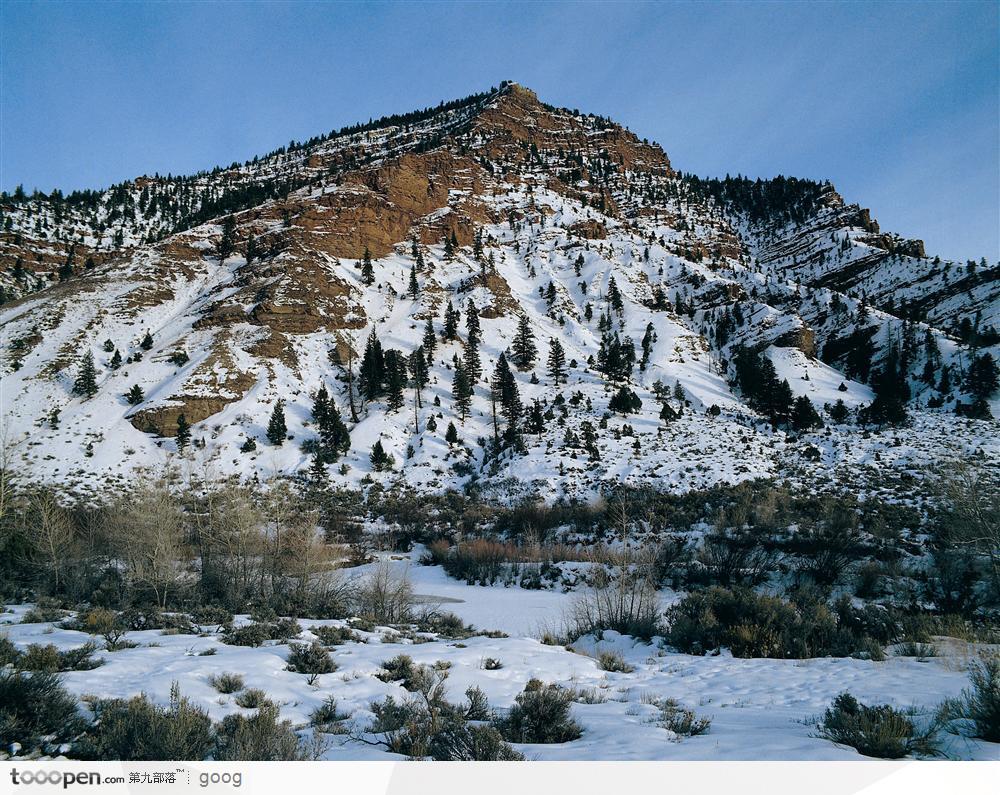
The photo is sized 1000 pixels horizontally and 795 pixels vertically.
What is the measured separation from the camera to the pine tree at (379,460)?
1559 inches

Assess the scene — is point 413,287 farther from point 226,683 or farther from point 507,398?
point 226,683

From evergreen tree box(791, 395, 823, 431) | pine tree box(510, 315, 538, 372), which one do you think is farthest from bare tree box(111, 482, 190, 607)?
evergreen tree box(791, 395, 823, 431)

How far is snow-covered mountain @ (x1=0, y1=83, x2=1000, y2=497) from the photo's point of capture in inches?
1545

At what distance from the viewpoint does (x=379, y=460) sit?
39.8 meters

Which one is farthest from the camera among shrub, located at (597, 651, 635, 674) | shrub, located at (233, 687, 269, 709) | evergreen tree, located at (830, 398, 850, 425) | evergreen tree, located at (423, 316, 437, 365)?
evergreen tree, located at (423, 316, 437, 365)

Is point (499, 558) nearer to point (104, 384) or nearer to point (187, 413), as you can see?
point (187, 413)

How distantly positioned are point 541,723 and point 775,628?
8423 mm

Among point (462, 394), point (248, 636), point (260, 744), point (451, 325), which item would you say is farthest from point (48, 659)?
point (451, 325)

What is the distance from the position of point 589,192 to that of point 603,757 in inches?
5200

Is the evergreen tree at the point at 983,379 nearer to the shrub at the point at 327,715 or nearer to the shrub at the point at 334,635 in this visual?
the shrub at the point at 334,635

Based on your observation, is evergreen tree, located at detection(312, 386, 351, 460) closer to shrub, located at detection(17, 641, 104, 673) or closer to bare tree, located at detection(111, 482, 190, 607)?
bare tree, located at detection(111, 482, 190, 607)

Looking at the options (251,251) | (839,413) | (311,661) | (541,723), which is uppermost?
(251,251)
